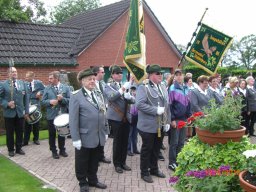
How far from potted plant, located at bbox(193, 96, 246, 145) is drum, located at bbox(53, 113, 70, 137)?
359 cm

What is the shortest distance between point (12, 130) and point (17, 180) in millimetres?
1999

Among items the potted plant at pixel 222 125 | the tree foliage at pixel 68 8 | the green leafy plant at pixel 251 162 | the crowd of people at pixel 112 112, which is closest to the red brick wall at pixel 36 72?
the crowd of people at pixel 112 112

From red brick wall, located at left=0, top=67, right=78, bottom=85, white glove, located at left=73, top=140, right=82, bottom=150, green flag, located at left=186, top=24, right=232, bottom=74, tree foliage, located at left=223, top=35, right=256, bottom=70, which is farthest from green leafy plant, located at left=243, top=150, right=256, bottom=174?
tree foliage, located at left=223, top=35, right=256, bottom=70

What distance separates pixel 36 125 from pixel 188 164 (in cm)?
605

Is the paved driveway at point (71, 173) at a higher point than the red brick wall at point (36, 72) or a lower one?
lower

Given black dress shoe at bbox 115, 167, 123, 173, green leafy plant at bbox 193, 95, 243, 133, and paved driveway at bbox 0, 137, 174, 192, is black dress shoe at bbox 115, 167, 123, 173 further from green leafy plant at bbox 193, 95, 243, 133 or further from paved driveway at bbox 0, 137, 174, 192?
green leafy plant at bbox 193, 95, 243, 133

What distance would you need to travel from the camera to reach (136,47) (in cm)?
635

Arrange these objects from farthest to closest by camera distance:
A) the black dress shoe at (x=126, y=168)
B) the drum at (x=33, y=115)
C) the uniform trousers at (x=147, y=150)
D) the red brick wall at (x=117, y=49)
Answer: the red brick wall at (x=117, y=49) < the drum at (x=33, y=115) < the black dress shoe at (x=126, y=168) < the uniform trousers at (x=147, y=150)

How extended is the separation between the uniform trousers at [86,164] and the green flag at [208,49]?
3.45 meters

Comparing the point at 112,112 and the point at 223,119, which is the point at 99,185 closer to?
the point at 112,112

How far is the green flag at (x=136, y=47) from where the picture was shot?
632 centimetres

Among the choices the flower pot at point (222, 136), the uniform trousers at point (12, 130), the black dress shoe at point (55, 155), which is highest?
the flower pot at point (222, 136)

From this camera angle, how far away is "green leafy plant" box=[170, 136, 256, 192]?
3.86 meters

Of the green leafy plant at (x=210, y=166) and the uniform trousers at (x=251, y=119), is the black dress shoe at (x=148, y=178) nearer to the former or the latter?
the green leafy plant at (x=210, y=166)
